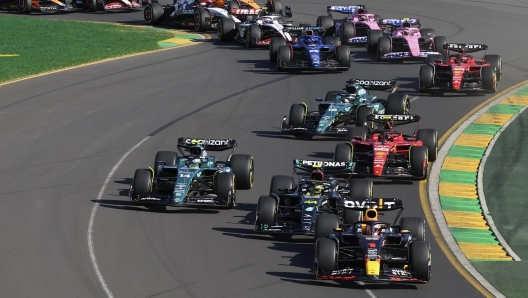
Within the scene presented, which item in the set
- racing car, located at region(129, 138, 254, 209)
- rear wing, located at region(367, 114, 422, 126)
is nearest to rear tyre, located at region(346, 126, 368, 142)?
rear wing, located at region(367, 114, 422, 126)

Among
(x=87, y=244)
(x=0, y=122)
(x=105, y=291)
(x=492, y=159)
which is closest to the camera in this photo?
(x=105, y=291)

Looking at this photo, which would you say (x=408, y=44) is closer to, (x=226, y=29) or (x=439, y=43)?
(x=439, y=43)

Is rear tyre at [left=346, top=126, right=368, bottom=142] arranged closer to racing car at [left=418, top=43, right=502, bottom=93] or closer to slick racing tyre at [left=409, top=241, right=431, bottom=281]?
racing car at [left=418, top=43, right=502, bottom=93]

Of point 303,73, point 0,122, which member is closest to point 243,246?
point 0,122

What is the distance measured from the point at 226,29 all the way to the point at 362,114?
64.4ft

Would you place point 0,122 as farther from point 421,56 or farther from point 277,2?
point 277,2

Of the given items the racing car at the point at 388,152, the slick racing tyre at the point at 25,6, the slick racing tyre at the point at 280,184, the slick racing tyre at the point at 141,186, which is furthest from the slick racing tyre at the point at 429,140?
the slick racing tyre at the point at 25,6

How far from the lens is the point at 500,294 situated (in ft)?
59.7

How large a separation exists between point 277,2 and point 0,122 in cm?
2530

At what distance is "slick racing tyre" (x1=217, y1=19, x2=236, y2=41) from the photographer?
48594 mm

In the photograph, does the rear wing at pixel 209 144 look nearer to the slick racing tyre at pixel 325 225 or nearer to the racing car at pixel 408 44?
the slick racing tyre at pixel 325 225

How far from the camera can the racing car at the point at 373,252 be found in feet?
59.3

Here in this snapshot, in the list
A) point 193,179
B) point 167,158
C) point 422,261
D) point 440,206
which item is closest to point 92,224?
point 193,179

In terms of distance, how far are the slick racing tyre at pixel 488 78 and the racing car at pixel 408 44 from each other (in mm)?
Answer: 5280
